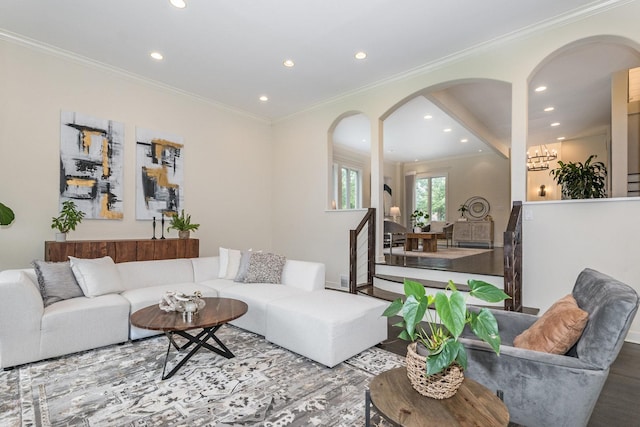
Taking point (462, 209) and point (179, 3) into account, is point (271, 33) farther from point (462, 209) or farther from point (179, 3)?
point (462, 209)

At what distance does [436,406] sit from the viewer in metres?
1.30

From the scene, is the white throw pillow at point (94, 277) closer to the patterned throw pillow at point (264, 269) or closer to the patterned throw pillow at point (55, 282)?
the patterned throw pillow at point (55, 282)

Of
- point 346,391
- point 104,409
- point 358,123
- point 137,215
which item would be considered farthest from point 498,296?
point 358,123

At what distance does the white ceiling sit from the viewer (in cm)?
327

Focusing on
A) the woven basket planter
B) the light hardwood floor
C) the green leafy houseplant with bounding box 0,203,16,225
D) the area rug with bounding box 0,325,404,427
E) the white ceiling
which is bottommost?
the light hardwood floor

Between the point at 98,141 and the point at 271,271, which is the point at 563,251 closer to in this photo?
the point at 271,271

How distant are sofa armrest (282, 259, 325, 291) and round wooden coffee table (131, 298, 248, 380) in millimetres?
1016

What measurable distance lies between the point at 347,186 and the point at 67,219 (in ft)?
24.4

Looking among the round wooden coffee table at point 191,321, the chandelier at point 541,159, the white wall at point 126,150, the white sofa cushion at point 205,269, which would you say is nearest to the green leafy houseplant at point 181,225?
the white wall at point 126,150

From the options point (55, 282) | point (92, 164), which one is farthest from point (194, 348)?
point (92, 164)

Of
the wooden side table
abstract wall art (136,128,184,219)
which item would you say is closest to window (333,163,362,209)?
abstract wall art (136,128,184,219)

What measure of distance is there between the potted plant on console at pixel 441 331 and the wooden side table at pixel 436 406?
0.16 ft

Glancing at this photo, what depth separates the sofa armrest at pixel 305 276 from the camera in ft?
12.6

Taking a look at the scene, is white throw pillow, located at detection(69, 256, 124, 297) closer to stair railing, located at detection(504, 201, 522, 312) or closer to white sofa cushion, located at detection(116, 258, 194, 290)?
white sofa cushion, located at detection(116, 258, 194, 290)
